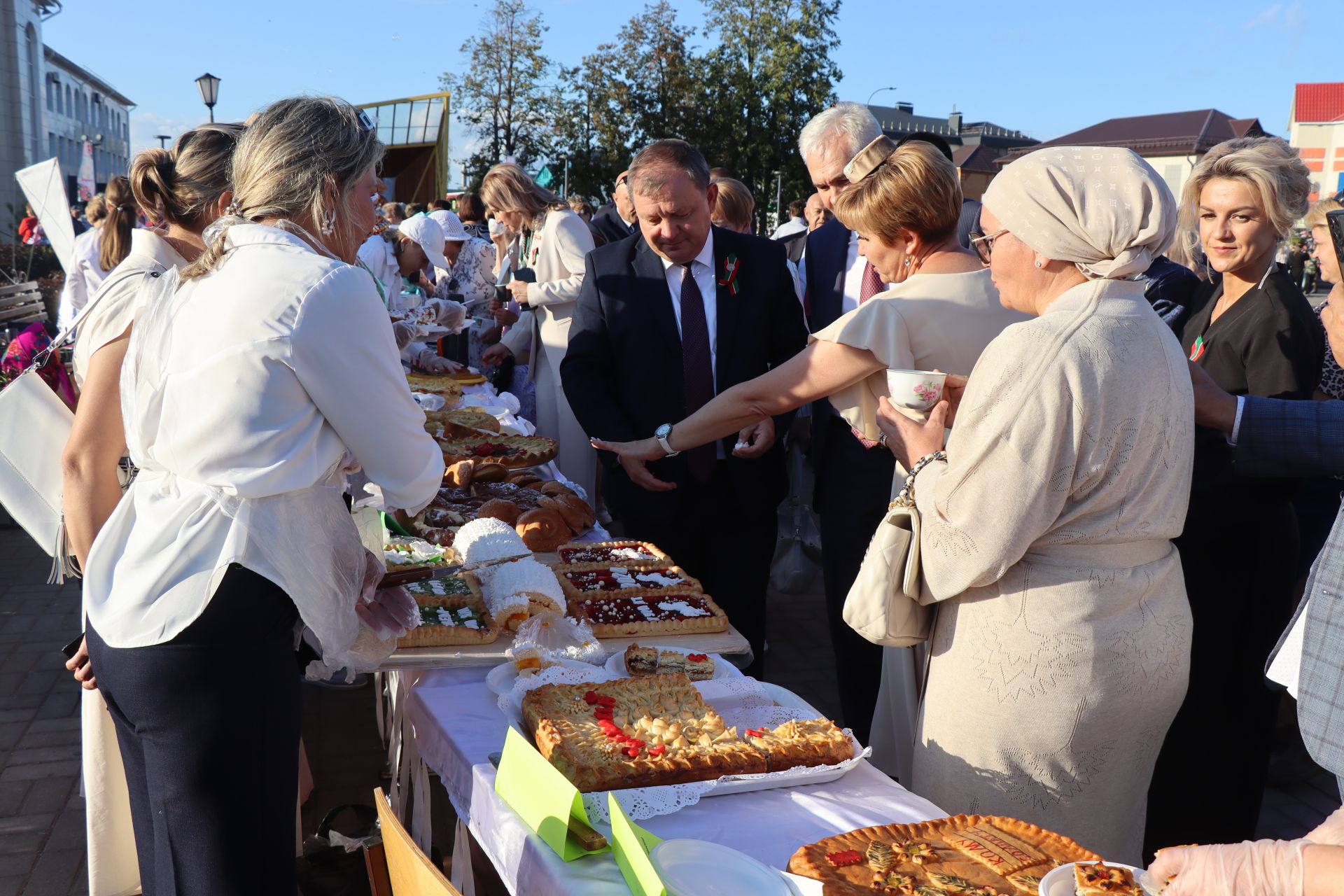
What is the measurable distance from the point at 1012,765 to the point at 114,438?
6.59ft

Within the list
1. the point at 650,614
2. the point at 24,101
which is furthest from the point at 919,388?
the point at 24,101

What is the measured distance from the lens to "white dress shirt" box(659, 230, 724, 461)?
349cm

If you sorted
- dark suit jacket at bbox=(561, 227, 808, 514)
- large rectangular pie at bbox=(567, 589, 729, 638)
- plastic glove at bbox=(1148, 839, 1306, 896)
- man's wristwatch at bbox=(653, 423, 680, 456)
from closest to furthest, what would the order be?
plastic glove at bbox=(1148, 839, 1306, 896) < large rectangular pie at bbox=(567, 589, 729, 638) < man's wristwatch at bbox=(653, 423, 680, 456) < dark suit jacket at bbox=(561, 227, 808, 514)

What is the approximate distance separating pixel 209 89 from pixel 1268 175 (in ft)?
59.4

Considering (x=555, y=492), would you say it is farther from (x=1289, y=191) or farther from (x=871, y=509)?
(x=1289, y=191)

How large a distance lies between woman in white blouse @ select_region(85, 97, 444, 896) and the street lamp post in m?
A: 17.7

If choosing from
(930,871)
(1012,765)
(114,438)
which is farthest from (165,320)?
(1012,765)

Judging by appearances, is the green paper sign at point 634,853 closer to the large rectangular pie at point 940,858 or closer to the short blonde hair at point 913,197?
the large rectangular pie at point 940,858

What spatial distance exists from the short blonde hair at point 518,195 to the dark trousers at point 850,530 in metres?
3.99

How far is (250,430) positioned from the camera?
166 centimetres

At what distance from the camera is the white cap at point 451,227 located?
30.0ft

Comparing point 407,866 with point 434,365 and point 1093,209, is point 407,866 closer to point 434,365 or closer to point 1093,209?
point 1093,209

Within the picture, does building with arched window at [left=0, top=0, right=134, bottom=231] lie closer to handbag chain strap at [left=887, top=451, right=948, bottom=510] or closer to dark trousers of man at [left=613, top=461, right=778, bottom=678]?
dark trousers of man at [left=613, top=461, right=778, bottom=678]

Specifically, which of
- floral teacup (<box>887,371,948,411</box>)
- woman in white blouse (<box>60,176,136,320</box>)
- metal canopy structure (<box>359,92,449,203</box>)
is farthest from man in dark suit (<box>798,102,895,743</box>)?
metal canopy structure (<box>359,92,449,203</box>)
